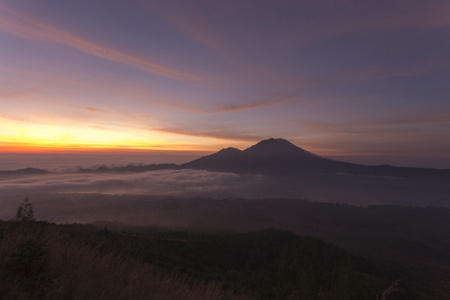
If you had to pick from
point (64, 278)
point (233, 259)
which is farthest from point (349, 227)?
point (64, 278)

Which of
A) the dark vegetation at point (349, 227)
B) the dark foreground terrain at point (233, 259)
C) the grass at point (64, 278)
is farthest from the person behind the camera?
the dark vegetation at point (349, 227)

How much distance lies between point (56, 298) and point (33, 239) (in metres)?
1.70

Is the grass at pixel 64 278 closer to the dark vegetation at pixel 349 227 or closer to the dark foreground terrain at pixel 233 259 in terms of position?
the dark foreground terrain at pixel 233 259

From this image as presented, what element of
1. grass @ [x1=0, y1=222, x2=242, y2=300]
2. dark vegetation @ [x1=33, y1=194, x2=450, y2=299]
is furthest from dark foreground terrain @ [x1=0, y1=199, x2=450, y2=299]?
dark vegetation @ [x1=33, y1=194, x2=450, y2=299]

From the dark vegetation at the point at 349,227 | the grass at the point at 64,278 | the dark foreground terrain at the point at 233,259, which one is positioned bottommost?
the dark vegetation at the point at 349,227

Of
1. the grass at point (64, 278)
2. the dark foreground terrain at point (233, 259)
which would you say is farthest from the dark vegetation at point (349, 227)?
the grass at point (64, 278)

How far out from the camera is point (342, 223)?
575 feet

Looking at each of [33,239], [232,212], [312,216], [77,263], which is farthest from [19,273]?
[312,216]

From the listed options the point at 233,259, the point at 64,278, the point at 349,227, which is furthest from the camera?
the point at 349,227

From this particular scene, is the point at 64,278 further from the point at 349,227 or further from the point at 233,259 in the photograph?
the point at 349,227

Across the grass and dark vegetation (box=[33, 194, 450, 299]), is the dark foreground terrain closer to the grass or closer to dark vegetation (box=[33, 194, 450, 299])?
the grass

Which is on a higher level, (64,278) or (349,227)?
(64,278)

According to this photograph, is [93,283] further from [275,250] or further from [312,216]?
[312,216]

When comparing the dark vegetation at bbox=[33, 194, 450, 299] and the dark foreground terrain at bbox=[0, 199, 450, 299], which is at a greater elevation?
the dark foreground terrain at bbox=[0, 199, 450, 299]
